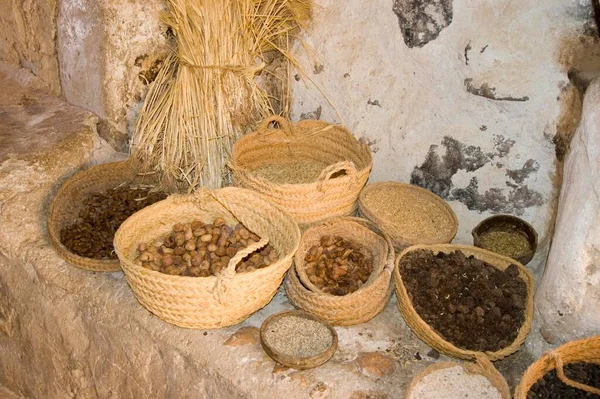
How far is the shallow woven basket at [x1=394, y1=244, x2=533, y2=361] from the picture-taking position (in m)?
2.02

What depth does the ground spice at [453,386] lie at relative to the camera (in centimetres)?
189

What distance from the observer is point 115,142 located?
120 inches

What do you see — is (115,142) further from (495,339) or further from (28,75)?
(495,339)

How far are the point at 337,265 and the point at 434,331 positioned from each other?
42 centimetres

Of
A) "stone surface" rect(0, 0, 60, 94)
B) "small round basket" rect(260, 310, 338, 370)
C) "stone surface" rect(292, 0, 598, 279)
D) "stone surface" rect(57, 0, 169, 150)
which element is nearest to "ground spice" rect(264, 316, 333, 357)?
"small round basket" rect(260, 310, 338, 370)

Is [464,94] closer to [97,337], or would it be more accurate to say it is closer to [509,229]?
[509,229]

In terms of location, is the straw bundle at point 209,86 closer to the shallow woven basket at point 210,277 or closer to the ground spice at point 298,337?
the shallow woven basket at point 210,277

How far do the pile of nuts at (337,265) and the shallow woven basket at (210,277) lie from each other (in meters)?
0.13

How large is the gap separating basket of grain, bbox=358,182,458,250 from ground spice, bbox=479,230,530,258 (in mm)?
127

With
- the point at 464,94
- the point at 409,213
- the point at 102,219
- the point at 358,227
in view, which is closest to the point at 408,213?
the point at 409,213

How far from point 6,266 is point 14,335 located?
33 cm

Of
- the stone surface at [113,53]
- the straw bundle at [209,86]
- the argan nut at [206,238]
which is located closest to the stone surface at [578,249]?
the argan nut at [206,238]

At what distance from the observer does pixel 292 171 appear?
2756mm

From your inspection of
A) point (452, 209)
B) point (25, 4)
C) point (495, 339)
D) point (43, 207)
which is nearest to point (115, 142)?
point (43, 207)
